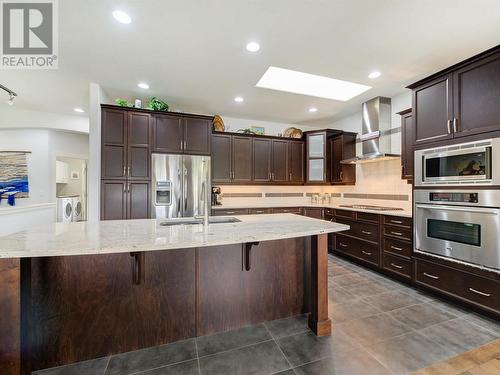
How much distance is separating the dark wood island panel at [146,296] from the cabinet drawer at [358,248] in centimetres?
174

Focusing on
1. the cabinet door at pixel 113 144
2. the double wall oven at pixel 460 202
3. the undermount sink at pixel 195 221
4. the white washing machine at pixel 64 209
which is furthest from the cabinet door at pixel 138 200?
the white washing machine at pixel 64 209

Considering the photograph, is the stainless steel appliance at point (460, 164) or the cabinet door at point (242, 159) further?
the cabinet door at point (242, 159)

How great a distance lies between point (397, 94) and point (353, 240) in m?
2.53

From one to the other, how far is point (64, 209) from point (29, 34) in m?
5.51

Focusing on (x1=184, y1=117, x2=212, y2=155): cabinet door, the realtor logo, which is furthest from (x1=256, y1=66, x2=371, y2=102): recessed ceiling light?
the realtor logo

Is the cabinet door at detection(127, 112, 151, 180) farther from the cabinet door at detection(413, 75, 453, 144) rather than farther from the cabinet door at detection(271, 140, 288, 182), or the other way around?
the cabinet door at detection(413, 75, 453, 144)

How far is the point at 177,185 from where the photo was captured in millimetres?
3590

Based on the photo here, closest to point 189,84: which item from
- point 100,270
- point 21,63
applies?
point 21,63

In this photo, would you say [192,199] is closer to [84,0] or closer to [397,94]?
[84,0]

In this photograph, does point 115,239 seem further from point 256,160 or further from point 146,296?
point 256,160

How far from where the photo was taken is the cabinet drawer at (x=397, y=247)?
2875 mm

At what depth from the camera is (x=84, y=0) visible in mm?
1815

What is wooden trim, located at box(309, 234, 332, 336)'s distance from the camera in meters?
1.89

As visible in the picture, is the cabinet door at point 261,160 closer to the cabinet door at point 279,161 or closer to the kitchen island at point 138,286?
the cabinet door at point 279,161
